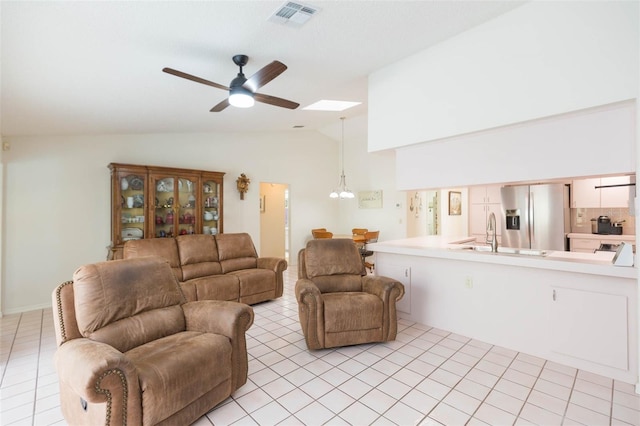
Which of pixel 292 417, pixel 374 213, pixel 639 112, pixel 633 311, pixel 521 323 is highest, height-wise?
pixel 639 112

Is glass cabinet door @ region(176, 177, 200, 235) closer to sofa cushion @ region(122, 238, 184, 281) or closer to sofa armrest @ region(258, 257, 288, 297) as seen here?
sofa cushion @ region(122, 238, 184, 281)

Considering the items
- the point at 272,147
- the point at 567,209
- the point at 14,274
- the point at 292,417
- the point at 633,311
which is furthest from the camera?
the point at 272,147

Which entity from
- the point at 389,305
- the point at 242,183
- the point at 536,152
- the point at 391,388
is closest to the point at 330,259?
the point at 389,305

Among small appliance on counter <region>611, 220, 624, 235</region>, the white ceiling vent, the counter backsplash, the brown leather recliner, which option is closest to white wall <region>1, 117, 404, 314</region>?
the brown leather recliner

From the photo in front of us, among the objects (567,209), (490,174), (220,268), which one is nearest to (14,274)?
(220,268)

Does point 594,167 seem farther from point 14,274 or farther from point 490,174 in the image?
point 14,274

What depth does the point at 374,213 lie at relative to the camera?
7.54m

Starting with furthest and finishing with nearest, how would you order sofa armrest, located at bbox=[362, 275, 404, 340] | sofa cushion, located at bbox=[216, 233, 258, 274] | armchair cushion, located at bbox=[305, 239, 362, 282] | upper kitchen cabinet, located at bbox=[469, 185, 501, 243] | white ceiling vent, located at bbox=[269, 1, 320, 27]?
upper kitchen cabinet, located at bbox=[469, 185, 501, 243] → sofa cushion, located at bbox=[216, 233, 258, 274] → armchair cushion, located at bbox=[305, 239, 362, 282] → sofa armrest, located at bbox=[362, 275, 404, 340] → white ceiling vent, located at bbox=[269, 1, 320, 27]

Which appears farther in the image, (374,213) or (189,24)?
(374,213)

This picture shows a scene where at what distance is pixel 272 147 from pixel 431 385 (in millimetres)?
5587

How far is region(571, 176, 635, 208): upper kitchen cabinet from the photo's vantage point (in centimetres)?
→ 450

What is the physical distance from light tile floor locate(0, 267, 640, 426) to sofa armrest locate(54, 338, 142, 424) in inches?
21.7

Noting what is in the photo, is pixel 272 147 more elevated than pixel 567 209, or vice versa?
pixel 272 147

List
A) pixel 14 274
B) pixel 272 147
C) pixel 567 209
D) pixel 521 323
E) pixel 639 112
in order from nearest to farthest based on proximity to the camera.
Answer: pixel 639 112
pixel 521 323
pixel 14 274
pixel 567 209
pixel 272 147
